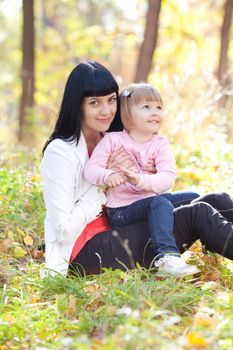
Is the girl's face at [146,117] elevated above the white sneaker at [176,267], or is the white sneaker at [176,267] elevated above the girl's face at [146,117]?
the girl's face at [146,117]

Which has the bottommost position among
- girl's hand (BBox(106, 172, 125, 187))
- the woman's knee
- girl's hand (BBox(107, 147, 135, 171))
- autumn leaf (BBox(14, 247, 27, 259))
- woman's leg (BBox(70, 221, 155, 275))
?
autumn leaf (BBox(14, 247, 27, 259))

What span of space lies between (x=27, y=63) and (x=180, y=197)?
6269 millimetres

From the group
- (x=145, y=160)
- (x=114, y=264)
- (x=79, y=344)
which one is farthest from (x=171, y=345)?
(x=145, y=160)

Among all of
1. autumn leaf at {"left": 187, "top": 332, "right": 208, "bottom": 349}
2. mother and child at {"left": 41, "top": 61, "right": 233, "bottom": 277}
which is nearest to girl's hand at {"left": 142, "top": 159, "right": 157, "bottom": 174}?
mother and child at {"left": 41, "top": 61, "right": 233, "bottom": 277}

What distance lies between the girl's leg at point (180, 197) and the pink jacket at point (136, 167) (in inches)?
6.1

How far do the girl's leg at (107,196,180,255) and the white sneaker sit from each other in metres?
0.05

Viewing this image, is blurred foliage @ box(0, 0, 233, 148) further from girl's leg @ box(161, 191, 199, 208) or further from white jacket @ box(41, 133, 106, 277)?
girl's leg @ box(161, 191, 199, 208)

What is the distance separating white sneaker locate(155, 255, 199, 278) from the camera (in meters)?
3.05

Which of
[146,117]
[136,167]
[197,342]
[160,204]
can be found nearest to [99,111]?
[146,117]

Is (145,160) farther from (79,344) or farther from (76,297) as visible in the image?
(79,344)

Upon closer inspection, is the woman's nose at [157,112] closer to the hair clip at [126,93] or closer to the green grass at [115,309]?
the hair clip at [126,93]

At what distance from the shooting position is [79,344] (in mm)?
1955

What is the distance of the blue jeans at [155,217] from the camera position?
317 cm


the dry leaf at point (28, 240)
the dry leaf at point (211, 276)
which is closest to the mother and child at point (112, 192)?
the dry leaf at point (211, 276)
